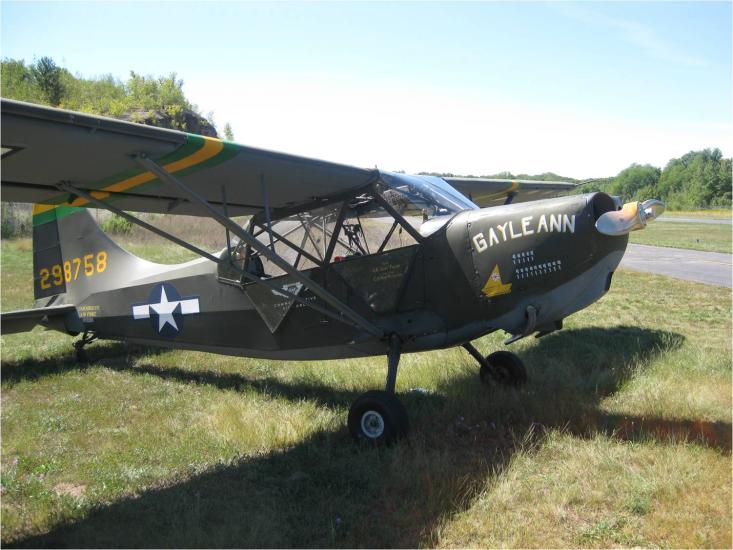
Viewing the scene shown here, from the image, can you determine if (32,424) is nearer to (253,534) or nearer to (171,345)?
(171,345)

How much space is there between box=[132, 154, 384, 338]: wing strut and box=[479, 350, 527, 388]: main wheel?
1704 millimetres

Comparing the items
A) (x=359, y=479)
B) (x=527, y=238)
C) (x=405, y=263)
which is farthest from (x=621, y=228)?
(x=359, y=479)

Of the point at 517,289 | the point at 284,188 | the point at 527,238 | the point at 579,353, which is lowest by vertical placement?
the point at 579,353

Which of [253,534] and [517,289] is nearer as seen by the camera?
[253,534]

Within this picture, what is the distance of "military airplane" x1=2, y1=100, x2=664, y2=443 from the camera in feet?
13.9

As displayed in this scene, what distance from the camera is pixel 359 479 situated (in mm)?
4129

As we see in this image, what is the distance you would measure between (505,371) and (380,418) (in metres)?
2.08

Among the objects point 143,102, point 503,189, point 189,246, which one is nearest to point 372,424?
point 189,246

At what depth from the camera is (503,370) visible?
20.6ft

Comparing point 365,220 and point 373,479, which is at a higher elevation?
point 365,220

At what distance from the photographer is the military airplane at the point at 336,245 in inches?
166

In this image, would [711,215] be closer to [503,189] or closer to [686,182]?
[686,182]

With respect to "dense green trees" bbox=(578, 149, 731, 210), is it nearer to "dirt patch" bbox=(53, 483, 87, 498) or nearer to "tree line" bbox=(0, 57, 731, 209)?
"tree line" bbox=(0, 57, 731, 209)

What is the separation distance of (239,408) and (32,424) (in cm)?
208
